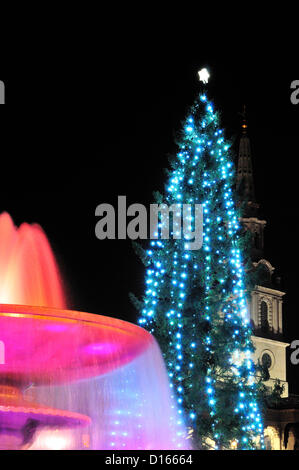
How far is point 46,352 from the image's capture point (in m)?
8.77

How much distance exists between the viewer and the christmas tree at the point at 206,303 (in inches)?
639

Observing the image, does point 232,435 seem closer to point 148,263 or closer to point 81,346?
point 148,263

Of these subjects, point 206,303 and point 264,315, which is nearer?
point 206,303

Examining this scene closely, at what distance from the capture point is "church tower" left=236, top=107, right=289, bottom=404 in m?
58.3

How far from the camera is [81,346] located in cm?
881

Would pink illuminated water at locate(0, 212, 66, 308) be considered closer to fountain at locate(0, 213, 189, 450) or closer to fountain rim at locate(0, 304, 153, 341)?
fountain at locate(0, 213, 189, 450)

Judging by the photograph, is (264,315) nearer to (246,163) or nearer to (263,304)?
(263,304)

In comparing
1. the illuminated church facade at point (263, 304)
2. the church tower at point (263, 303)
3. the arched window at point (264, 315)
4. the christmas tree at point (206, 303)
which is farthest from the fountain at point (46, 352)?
the arched window at point (264, 315)

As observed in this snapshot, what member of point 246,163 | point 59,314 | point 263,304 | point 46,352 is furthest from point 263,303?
point 59,314

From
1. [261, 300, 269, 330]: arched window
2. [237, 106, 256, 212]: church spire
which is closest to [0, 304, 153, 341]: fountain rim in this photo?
[261, 300, 269, 330]: arched window

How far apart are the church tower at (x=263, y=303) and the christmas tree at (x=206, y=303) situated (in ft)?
128

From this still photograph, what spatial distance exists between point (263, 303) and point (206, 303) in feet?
144

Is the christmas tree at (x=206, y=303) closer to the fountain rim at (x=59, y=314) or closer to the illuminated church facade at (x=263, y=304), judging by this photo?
the fountain rim at (x=59, y=314)

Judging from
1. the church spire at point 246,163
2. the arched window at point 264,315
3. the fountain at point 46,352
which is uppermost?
the church spire at point 246,163
